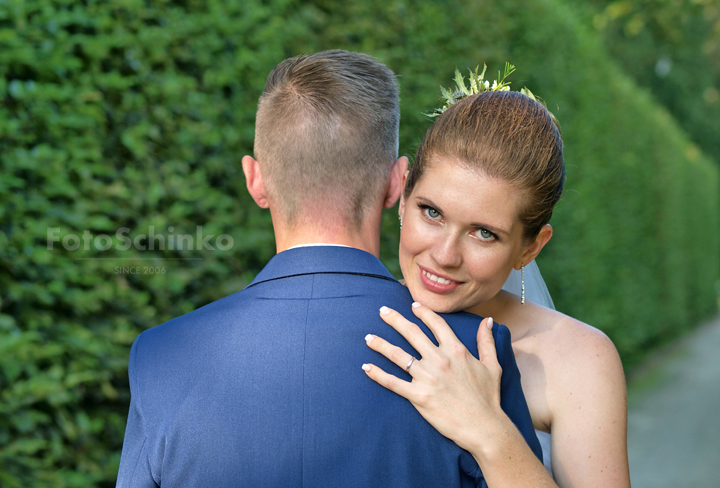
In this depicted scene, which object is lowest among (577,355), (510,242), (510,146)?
(577,355)

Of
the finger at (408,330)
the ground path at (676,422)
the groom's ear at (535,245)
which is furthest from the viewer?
the ground path at (676,422)

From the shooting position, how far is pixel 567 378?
2.04 metres

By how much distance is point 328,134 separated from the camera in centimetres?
171

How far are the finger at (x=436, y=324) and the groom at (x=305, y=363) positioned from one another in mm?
25

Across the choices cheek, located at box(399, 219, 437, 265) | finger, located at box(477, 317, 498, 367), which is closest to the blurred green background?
cheek, located at box(399, 219, 437, 265)

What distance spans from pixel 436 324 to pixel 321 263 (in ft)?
1.10

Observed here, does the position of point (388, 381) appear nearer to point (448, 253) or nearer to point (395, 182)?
point (448, 253)

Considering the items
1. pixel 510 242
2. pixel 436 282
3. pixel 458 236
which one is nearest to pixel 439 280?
pixel 436 282

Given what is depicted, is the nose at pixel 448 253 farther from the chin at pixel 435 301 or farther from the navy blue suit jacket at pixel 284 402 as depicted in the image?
the navy blue suit jacket at pixel 284 402

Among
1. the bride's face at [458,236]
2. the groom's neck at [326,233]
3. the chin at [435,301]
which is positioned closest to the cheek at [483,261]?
the bride's face at [458,236]

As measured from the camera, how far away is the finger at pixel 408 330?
1.52 m

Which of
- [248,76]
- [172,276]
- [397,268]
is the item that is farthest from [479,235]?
[397,268]

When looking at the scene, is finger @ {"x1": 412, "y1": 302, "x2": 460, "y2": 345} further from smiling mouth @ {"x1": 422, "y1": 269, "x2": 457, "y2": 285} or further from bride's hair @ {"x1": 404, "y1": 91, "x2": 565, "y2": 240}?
A: bride's hair @ {"x1": 404, "y1": 91, "x2": 565, "y2": 240}

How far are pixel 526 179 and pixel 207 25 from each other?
6.78 ft
